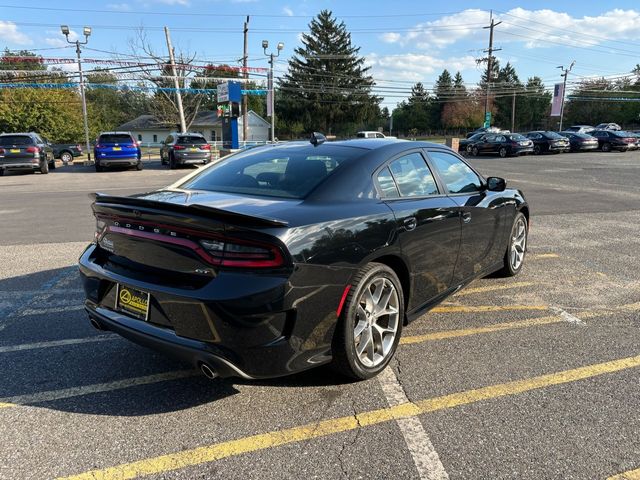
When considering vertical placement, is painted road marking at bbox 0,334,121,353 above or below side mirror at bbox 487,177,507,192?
below

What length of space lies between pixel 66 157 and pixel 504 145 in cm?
2684

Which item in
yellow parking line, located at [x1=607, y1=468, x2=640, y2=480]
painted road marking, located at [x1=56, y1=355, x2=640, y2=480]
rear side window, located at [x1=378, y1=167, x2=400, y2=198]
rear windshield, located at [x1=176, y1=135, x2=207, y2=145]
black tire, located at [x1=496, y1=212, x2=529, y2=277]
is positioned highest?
rear windshield, located at [x1=176, y1=135, x2=207, y2=145]

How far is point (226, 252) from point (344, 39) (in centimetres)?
7399

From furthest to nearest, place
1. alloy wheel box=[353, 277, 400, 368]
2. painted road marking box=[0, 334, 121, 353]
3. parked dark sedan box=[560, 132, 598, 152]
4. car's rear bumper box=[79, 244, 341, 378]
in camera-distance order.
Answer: parked dark sedan box=[560, 132, 598, 152] → painted road marking box=[0, 334, 121, 353] → alloy wheel box=[353, 277, 400, 368] → car's rear bumper box=[79, 244, 341, 378]

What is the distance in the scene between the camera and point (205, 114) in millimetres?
78938

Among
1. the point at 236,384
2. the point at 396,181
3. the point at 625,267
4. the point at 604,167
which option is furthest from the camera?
the point at 604,167

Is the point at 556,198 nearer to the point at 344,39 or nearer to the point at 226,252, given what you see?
the point at 226,252

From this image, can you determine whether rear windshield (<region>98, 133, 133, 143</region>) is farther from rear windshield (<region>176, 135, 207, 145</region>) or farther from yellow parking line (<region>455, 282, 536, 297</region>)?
yellow parking line (<region>455, 282, 536, 297</region>)

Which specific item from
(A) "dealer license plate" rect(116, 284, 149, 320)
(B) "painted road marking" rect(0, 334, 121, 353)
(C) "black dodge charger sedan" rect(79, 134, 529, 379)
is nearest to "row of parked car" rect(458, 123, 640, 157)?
(C) "black dodge charger sedan" rect(79, 134, 529, 379)

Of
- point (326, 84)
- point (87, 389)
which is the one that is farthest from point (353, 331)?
point (326, 84)

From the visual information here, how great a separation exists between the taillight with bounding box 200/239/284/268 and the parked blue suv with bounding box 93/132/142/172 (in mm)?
20905

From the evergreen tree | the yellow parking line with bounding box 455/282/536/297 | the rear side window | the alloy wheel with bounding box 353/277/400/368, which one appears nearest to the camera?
the alloy wheel with bounding box 353/277/400/368

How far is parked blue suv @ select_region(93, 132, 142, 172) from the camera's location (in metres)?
21.4

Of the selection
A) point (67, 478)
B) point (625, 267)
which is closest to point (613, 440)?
point (67, 478)
